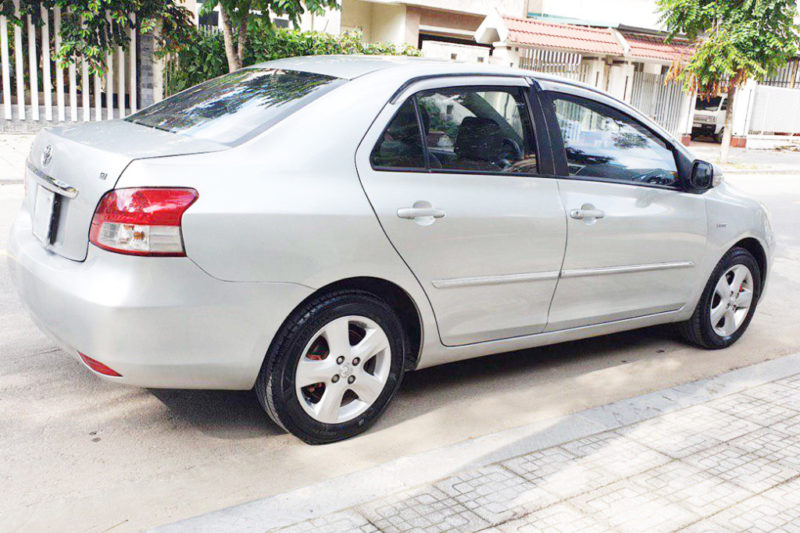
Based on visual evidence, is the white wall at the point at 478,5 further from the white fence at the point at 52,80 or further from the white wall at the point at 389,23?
the white fence at the point at 52,80

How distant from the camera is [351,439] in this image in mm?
3697

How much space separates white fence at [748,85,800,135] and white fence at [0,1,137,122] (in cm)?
2061

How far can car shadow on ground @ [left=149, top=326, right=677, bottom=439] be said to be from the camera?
3.80 m

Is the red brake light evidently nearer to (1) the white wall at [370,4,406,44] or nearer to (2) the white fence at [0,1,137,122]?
(2) the white fence at [0,1,137,122]

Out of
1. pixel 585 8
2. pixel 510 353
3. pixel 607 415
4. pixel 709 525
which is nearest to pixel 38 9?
pixel 510 353

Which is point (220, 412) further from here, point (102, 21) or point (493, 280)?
point (102, 21)

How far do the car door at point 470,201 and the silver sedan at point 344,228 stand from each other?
0.03ft

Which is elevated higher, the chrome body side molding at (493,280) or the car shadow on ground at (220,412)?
the chrome body side molding at (493,280)

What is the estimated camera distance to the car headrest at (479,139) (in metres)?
3.94

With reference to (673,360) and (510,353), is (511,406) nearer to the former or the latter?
(510,353)

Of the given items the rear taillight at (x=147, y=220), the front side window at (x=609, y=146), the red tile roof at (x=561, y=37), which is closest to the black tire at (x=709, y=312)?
the front side window at (x=609, y=146)

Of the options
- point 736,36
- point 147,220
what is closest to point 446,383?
point 147,220

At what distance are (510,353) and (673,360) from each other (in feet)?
3.41

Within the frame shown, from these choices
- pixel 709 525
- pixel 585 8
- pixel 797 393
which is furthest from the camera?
pixel 585 8
